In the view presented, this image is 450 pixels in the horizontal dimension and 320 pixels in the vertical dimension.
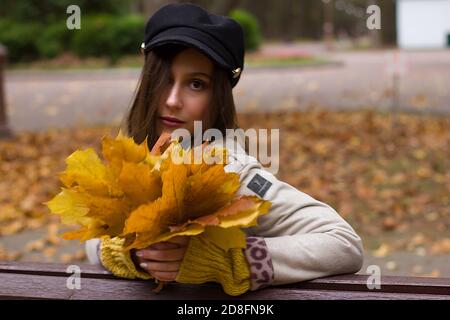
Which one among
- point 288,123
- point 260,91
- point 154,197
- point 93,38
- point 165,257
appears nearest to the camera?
point 154,197

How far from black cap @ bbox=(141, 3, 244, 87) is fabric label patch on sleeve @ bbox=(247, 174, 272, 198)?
0.37 metres

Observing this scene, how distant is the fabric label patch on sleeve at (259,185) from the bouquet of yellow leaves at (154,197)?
0.88ft

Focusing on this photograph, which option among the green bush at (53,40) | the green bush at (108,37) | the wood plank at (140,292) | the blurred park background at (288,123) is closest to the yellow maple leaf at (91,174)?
the wood plank at (140,292)

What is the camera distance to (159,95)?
1962mm

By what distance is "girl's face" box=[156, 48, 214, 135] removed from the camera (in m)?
1.94

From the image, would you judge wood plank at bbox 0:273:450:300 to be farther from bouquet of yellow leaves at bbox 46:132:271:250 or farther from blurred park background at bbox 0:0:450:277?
blurred park background at bbox 0:0:450:277

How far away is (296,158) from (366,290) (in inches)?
258

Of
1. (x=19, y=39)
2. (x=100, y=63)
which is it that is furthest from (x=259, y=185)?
(x=19, y=39)

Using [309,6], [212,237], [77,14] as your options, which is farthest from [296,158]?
[309,6]

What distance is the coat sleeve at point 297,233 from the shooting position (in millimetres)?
1583

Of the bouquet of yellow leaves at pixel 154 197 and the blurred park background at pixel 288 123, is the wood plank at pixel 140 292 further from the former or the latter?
the blurred park background at pixel 288 123

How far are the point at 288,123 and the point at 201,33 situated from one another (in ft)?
27.3

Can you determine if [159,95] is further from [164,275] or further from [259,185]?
[164,275]
